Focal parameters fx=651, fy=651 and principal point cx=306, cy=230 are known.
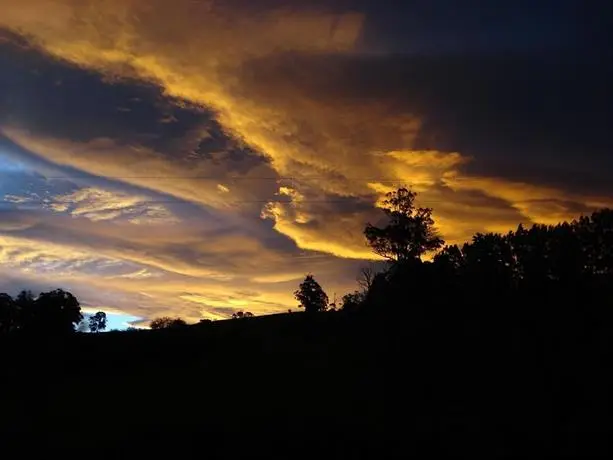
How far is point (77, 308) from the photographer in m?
115

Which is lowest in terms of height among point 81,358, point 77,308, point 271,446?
point 271,446

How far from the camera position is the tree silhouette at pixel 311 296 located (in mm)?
113938

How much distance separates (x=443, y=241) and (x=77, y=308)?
219 ft

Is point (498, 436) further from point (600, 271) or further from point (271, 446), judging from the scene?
point (600, 271)

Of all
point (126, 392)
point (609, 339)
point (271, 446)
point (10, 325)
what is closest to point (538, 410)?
point (609, 339)

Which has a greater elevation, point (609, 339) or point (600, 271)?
point (600, 271)

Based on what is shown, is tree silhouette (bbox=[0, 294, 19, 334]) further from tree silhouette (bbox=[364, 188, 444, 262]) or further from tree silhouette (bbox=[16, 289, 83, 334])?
tree silhouette (bbox=[364, 188, 444, 262])

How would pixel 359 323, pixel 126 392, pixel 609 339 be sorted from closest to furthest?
pixel 609 339 → pixel 126 392 → pixel 359 323

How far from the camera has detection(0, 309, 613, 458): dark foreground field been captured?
3331cm

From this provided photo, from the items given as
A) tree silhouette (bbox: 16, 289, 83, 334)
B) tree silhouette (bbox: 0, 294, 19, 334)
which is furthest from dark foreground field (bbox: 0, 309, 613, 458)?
tree silhouette (bbox: 0, 294, 19, 334)

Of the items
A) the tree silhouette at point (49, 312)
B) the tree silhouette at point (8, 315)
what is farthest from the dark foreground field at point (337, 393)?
the tree silhouette at point (8, 315)

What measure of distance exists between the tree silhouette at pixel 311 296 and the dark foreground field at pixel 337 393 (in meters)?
43.9

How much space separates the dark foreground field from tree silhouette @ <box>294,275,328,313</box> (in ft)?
144

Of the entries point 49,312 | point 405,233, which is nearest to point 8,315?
point 49,312
